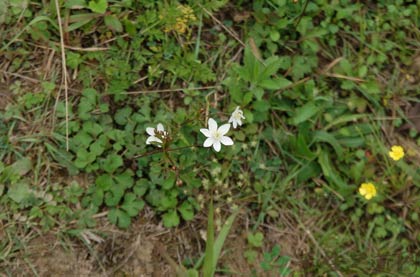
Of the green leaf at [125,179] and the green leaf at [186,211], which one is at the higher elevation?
the green leaf at [125,179]

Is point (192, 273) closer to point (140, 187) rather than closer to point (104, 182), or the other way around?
point (140, 187)

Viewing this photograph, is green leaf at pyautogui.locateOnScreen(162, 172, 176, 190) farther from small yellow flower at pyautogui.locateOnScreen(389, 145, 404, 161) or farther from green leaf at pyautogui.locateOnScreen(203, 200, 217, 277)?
small yellow flower at pyautogui.locateOnScreen(389, 145, 404, 161)

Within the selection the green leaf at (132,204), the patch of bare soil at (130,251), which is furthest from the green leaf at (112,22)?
the patch of bare soil at (130,251)

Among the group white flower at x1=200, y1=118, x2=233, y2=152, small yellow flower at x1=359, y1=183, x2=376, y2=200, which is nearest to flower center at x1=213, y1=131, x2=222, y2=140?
white flower at x1=200, y1=118, x2=233, y2=152

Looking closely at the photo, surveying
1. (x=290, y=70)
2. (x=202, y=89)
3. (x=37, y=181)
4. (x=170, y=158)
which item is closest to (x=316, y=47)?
(x=290, y=70)

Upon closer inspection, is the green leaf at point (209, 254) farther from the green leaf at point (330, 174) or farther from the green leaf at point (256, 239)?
the green leaf at point (330, 174)

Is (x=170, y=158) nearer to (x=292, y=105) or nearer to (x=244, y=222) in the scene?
(x=244, y=222)
